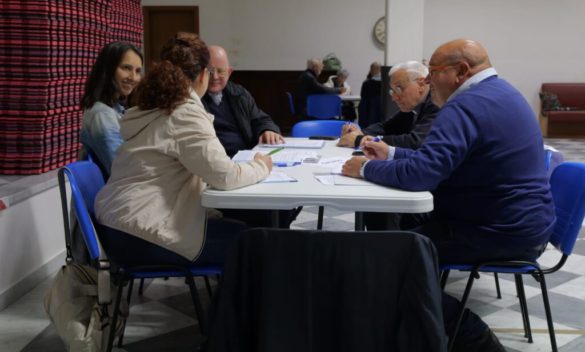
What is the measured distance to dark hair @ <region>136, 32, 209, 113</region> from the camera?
89.7 inches

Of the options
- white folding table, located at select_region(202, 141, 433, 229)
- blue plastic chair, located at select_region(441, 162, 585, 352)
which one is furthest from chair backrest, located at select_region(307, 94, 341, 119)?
white folding table, located at select_region(202, 141, 433, 229)

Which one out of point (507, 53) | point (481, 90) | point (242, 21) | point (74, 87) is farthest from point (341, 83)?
point (481, 90)

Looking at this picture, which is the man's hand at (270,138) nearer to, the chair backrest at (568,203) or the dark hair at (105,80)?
the dark hair at (105,80)

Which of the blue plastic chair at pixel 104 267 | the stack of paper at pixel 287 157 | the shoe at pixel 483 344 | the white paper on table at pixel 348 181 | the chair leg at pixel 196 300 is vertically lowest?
the shoe at pixel 483 344

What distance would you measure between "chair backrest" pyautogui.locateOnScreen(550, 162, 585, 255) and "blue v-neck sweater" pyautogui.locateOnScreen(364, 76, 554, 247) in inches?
4.7

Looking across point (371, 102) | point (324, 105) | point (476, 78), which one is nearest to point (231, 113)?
point (476, 78)

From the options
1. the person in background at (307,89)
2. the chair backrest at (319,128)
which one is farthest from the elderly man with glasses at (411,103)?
the person in background at (307,89)

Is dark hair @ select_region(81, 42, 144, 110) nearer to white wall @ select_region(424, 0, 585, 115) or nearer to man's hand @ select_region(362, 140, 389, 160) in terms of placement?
man's hand @ select_region(362, 140, 389, 160)

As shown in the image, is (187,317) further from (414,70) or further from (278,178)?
(414,70)

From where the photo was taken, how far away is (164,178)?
2.31 metres

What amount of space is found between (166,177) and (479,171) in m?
1.12

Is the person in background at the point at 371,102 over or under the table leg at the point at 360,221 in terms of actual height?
over

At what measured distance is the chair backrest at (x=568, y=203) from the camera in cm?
242

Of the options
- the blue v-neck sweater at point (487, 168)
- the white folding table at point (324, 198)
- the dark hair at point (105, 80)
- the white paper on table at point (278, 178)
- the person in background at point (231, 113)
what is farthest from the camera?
the person in background at point (231, 113)
